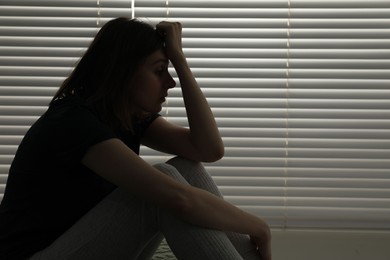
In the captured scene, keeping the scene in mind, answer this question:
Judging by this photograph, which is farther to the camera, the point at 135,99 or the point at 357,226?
the point at 357,226

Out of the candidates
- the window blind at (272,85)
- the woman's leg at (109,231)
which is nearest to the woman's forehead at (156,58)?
the woman's leg at (109,231)

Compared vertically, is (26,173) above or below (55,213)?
above

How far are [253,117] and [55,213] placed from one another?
1.03 meters

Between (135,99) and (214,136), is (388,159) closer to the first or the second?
(214,136)

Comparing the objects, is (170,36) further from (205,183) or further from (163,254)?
(163,254)

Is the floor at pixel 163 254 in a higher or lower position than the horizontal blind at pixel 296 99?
lower

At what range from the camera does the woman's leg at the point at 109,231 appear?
4.71ft

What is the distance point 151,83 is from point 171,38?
0.16 meters

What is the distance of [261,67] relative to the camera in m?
2.30

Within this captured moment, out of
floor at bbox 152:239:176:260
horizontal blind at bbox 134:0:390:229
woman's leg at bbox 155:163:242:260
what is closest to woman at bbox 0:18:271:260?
woman's leg at bbox 155:163:242:260

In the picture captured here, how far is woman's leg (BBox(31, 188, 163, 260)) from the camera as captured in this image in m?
1.43

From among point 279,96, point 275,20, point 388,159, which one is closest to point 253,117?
point 279,96

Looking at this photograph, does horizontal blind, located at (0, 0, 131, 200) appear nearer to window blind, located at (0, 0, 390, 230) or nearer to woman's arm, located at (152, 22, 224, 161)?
window blind, located at (0, 0, 390, 230)

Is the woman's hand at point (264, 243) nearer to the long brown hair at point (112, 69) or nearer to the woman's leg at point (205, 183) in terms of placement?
the woman's leg at point (205, 183)
